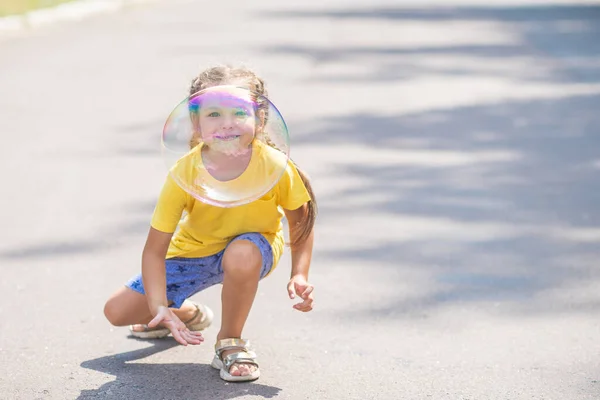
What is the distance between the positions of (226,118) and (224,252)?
20.0 inches

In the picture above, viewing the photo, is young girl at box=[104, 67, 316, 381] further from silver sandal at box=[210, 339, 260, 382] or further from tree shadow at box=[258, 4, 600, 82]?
Answer: tree shadow at box=[258, 4, 600, 82]

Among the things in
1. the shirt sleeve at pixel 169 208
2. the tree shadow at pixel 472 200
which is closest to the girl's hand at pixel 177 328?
the shirt sleeve at pixel 169 208

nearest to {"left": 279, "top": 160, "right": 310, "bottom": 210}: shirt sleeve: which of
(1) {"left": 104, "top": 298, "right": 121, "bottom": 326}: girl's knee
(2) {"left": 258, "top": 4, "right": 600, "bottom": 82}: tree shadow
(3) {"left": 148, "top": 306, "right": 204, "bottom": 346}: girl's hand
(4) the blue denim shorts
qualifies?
(4) the blue denim shorts

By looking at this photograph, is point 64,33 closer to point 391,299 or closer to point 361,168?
point 361,168

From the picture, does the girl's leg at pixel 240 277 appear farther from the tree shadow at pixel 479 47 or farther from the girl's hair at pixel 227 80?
the tree shadow at pixel 479 47

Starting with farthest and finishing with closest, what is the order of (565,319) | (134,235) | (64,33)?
(64,33) → (134,235) → (565,319)

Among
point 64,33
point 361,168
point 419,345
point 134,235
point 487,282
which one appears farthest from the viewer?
point 64,33

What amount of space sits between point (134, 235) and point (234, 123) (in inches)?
97.3

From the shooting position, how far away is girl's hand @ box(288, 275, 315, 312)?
3693 mm

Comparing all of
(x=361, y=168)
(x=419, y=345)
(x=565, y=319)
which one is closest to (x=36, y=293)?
(x=419, y=345)

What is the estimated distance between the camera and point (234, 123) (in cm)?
366

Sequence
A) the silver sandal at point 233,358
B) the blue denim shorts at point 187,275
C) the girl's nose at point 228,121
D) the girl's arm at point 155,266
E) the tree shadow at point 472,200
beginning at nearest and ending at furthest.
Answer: the girl's nose at point 228,121
the girl's arm at point 155,266
the silver sandal at point 233,358
the blue denim shorts at point 187,275
the tree shadow at point 472,200

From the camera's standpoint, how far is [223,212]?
13.0ft

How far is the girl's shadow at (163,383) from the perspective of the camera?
376 cm
